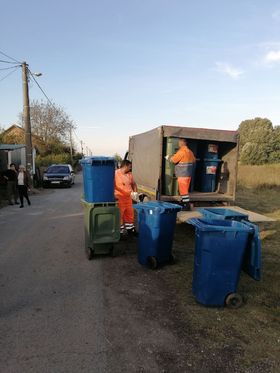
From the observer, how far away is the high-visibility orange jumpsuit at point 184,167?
7828 millimetres

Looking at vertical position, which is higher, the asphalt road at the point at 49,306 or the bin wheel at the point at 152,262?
the bin wheel at the point at 152,262

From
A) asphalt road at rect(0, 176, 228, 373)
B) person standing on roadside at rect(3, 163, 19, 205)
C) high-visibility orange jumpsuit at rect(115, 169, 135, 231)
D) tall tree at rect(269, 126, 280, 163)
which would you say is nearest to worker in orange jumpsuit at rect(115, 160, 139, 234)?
high-visibility orange jumpsuit at rect(115, 169, 135, 231)

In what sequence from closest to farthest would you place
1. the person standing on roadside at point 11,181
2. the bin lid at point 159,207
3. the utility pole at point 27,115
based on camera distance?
the bin lid at point 159,207 → the person standing on roadside at point 11,181 → the utility pole at point 27,115

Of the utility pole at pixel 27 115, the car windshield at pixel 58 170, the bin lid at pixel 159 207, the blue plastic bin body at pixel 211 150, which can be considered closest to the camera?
the bin lid at pixel 159 207

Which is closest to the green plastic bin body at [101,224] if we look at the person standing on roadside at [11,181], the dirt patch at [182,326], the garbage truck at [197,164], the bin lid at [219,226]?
the dirt patch at [182,326]

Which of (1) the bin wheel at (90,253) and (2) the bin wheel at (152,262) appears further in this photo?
(1) the bin wheel at (90,253)

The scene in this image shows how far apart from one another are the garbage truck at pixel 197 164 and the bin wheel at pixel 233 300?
4.15 m

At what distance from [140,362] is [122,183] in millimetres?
4479

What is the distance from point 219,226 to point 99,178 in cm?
253

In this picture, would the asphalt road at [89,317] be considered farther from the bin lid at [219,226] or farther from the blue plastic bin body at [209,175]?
the blue plastic bin body at [209,175]

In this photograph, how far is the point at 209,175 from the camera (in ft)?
29.8

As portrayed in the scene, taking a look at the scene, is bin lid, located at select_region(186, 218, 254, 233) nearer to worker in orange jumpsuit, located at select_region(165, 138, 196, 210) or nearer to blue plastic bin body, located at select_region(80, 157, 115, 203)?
blue plastic bin body, located at select_region(80, 157, 115, 203)

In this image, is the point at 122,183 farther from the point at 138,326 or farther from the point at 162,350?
the point at 162,350

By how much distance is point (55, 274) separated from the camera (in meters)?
5.27
